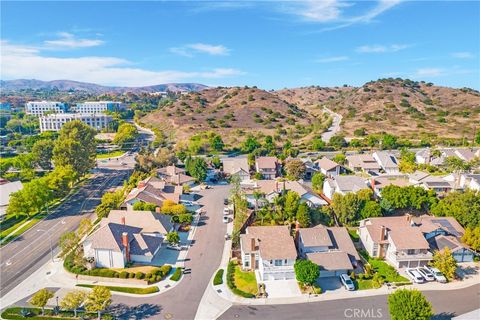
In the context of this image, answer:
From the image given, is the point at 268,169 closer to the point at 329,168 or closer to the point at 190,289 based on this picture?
the point at 329,168

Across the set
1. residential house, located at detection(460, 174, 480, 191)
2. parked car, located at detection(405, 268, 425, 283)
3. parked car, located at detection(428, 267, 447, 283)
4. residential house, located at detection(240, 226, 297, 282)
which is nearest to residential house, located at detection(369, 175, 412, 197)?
residential house, located at detection(460, 174, 480, 191)

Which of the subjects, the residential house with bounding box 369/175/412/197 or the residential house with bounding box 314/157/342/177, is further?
the residential house with bounding box 314/157/342/177

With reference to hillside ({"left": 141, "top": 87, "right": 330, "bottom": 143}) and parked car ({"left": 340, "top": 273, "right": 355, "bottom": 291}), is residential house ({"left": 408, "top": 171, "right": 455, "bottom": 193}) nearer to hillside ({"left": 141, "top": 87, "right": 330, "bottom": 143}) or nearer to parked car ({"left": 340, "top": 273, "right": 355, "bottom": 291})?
parked car ({"left": 340, "top": 273, "right": 355, "bottom": 291})

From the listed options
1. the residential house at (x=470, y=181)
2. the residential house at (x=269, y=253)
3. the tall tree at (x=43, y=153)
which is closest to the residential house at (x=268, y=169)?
the residential house at (x=269, y=253)

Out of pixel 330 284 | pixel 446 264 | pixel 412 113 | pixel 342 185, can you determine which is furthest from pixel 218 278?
pixel 412 113

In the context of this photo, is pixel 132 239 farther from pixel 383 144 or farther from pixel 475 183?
pixel 383 144

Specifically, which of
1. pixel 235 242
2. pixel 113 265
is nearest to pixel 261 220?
pixel 235 242
